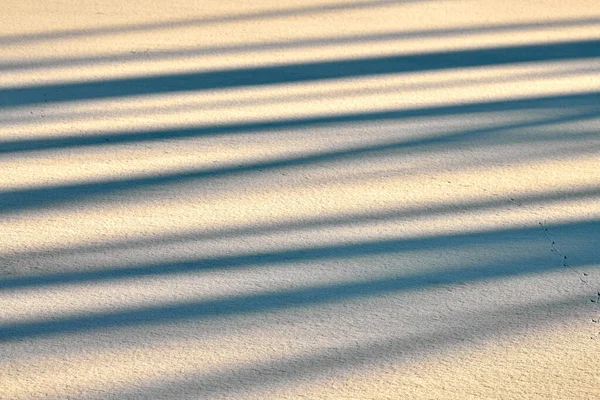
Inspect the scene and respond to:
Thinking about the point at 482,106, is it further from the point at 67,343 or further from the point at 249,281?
the point at 67,343

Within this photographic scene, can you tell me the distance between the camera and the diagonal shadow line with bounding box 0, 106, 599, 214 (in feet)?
11.1

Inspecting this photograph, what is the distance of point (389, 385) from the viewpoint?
235cm

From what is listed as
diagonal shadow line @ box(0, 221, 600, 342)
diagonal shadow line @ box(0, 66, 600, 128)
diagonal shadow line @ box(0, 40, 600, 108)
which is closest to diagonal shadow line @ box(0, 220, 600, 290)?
diagonal shadow line @ box(0, 221, 600, 342)

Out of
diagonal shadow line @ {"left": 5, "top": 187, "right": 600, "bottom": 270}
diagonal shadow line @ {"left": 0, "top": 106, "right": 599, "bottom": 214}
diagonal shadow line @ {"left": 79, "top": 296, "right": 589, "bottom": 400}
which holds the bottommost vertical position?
diagonal shadow line @ {"left": 79, "top": 296, "right": 589, "bottom": 400}

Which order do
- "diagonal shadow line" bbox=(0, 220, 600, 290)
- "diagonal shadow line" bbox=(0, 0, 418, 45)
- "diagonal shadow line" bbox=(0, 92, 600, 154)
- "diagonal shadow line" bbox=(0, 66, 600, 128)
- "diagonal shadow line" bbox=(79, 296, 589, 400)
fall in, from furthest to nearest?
"diagonal shadow line" bbox=(0, 0, 418, 45), "diagonal shadow line" bbox=(0, 66, 600, 128), "diagonal shadow line" bbox=(0, 92, 600, 154), "diagonal shadow line" bbox=(0, 220, 600, 290), "diagonal shadow line" bbox=(79, 296, 589, 400)

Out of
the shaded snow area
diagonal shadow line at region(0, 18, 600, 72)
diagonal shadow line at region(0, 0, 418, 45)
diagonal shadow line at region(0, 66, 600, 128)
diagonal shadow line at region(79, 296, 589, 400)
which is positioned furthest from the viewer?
diagonal shadow line at region(0, 0, 418, 45)

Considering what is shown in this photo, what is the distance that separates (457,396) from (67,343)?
943 mm

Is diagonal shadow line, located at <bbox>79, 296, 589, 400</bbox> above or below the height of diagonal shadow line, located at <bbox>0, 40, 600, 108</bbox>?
below

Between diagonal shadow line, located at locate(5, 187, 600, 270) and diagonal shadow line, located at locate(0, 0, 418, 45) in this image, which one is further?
diagonal shadow line, located at locate(0, 0, 418, 45)

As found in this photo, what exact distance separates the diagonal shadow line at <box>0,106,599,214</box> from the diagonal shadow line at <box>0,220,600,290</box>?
0.56 metres

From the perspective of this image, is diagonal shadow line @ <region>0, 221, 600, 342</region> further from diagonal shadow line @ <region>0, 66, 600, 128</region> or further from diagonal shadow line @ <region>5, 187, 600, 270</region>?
diagonal shadow line @ <region>0, 66, 600, 128</region>

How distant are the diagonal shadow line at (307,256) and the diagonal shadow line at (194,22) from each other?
2841 mm

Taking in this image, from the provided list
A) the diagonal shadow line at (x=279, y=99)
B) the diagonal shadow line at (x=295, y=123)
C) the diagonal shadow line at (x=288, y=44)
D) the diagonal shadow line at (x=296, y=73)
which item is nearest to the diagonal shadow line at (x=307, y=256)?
the diagonal shadow line at (x=295, y=123)

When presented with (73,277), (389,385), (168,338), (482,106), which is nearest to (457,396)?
(389,385)
